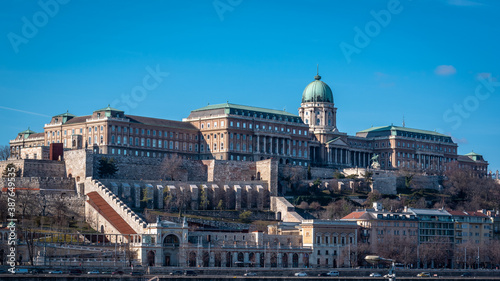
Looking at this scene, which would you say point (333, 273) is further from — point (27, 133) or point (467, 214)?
point (27, 133)

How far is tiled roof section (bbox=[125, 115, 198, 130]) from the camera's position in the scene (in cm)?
→ 16875

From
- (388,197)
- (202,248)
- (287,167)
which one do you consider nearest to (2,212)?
(202,248)

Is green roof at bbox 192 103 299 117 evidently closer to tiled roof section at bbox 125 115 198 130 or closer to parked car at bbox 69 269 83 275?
tiled roof section at bbox 125 115 198 130

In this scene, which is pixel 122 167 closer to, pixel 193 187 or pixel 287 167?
pixel 193 187

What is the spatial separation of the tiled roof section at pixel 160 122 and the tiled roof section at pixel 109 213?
2927 centimetres

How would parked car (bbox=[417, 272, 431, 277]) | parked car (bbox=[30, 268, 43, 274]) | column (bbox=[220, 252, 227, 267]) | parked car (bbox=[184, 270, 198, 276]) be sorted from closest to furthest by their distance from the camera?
parked car (bbox=[30, 268, 43, 274]) → parked car (bbox=[184, 270, 198, 276]) → parked car (bbox=[417, 272, 431, 277]) → column (bbox=[220, 252, 227, 267])

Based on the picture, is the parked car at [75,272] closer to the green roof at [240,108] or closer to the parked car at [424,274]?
the parked car at [424,274]

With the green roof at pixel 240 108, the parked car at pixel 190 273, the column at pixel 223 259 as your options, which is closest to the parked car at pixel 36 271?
the parked car at pixel 190 273

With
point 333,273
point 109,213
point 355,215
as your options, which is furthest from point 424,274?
point 109,213

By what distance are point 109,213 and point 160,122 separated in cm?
4033

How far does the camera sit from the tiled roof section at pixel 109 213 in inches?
5064

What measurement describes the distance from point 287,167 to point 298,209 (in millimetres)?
18123

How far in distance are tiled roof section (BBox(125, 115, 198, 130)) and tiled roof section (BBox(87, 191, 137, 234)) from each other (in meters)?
29.3

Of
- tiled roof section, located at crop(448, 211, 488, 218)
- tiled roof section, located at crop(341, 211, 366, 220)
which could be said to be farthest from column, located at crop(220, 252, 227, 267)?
tiled roof section, located at crop(448, 211, 488, 218)
